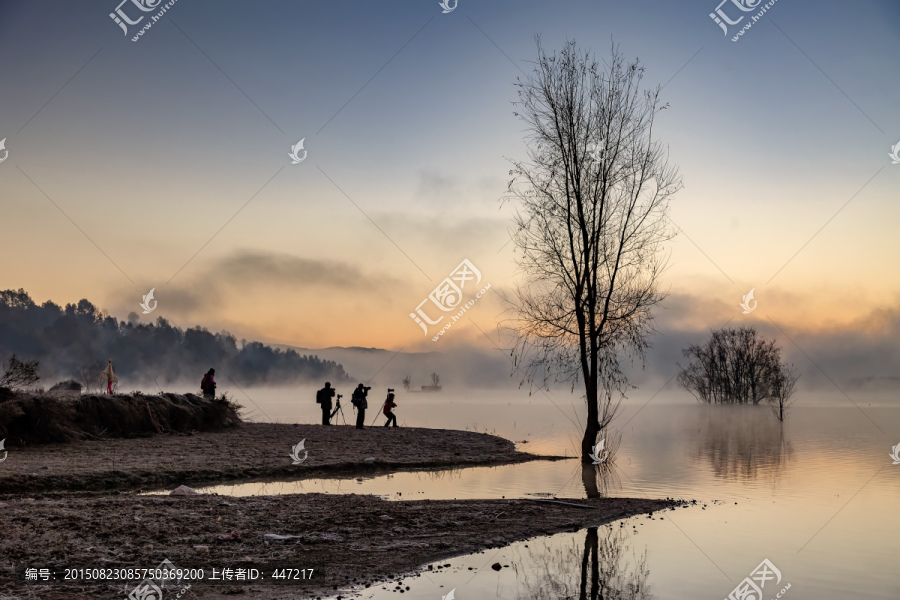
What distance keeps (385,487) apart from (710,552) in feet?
25.4

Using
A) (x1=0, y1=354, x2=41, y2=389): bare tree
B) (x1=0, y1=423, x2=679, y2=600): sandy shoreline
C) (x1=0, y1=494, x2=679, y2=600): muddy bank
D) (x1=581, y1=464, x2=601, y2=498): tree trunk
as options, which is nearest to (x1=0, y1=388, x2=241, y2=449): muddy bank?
(x1=0, y1=354, x2=41, y2=389): bare tree

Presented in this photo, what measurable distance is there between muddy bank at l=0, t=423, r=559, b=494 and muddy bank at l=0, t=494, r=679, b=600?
95.4 inches

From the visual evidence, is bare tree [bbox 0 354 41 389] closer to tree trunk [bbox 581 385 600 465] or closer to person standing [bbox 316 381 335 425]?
person standing [bbox 316 381 335 425]

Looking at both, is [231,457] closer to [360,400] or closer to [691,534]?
[360,400]

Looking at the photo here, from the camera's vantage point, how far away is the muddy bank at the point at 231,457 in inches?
573

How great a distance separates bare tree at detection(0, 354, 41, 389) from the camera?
2073 centimetres

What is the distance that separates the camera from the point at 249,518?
10172mm

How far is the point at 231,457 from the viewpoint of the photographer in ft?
60.8

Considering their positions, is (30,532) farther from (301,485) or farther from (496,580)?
(301,485)

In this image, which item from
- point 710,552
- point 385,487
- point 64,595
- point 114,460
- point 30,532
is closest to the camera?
point 64,595

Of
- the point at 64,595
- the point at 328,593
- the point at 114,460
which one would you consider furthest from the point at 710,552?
the point at 114,460

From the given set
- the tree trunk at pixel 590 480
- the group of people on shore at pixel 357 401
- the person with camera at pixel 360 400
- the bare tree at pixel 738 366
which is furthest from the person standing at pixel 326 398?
the bare tree at pixel 738 366

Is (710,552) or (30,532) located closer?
(30,532)

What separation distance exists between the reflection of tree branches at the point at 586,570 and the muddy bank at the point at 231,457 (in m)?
9.03
